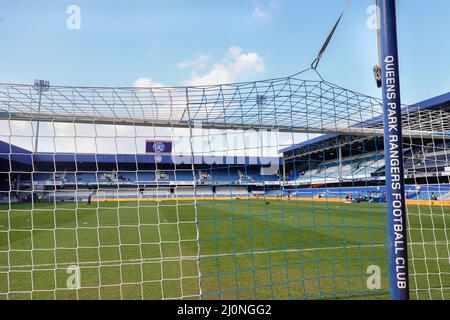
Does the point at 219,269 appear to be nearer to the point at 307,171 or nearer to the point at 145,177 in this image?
the point at 307,171

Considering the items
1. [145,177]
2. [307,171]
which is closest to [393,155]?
[307,171]

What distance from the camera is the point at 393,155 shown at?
198 cm

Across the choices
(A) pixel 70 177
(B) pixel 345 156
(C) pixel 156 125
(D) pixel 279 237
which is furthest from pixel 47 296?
(A) pixel 70 177

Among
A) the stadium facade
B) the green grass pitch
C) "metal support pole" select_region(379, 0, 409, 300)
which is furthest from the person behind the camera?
the stadium facade

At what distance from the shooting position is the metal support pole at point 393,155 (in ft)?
6.34

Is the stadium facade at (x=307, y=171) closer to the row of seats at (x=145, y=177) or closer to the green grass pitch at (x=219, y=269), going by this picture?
the row of seats at (x=145, y=177)

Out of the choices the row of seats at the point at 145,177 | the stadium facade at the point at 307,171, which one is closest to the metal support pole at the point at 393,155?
the stadium facade at the point at 307,171

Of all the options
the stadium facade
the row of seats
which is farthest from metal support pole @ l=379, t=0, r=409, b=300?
the row of seats

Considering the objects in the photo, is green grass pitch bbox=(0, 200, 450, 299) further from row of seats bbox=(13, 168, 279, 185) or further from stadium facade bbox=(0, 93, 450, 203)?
row of seats bbox=(13, 168, 279, 185)

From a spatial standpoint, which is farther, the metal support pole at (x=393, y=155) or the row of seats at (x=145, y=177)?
the row of seats at (x=145, y=177)

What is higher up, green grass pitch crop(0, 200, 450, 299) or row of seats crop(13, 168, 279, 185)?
row of seats crop(13, 168, 279, 185)

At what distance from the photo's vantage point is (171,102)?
3906 millimetres

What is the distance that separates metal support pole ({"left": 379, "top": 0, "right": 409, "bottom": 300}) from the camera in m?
1.93

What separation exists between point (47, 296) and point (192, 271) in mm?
2201
